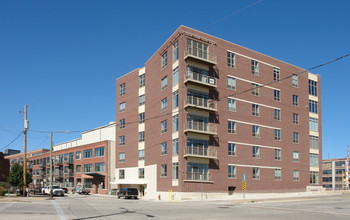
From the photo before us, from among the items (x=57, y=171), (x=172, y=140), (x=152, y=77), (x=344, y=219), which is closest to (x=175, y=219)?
(x=344, y=219)

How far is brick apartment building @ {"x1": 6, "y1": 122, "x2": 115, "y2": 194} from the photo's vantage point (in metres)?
68.9

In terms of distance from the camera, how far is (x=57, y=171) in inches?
3561

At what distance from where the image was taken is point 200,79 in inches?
1839

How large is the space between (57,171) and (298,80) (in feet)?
206

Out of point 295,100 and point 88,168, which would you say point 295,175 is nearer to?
point 295,100

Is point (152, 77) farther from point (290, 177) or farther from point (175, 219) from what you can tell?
point (175, 219)

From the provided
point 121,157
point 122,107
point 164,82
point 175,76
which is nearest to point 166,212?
point 175,76

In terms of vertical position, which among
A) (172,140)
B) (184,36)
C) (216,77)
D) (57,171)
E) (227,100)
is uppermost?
(184,36)

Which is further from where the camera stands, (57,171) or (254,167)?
(57,171)

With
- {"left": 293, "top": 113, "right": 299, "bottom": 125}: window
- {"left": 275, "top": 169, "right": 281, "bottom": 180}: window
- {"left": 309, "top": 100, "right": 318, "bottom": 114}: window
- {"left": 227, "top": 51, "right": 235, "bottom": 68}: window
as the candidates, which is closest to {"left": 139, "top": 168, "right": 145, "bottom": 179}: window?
{"left": 275, "top": 169, "right": 281, "bottom": 180}: window

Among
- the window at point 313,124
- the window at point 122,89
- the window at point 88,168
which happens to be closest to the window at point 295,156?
the window at point 313,124

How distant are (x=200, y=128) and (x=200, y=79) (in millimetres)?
6445

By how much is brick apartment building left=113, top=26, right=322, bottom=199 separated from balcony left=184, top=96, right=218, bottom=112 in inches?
5.3

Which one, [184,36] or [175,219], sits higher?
[184,36]
